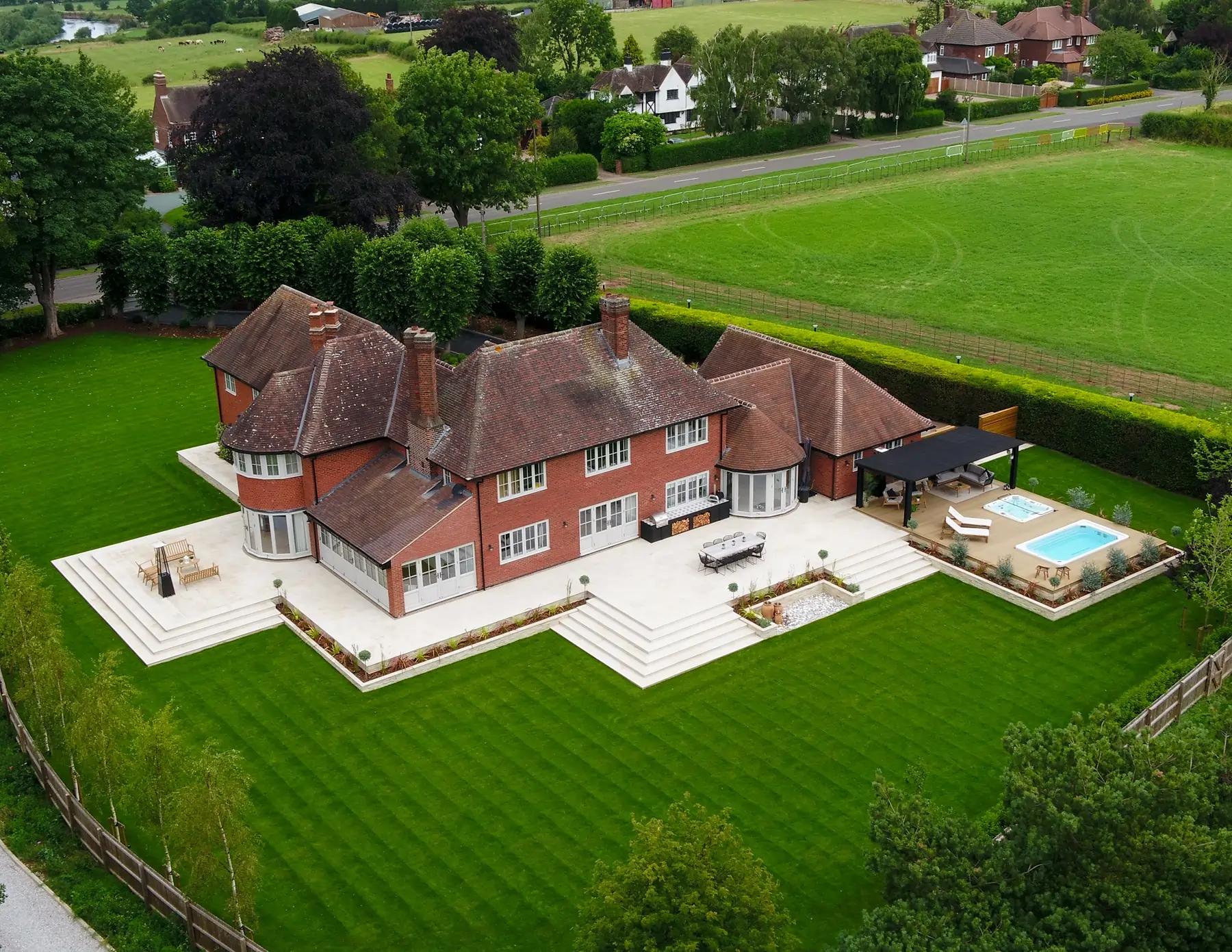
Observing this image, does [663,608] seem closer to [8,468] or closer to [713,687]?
[713,687]

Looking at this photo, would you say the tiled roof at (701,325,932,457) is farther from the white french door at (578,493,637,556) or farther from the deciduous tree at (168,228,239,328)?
the deciduous tree at (168,228,239,328)

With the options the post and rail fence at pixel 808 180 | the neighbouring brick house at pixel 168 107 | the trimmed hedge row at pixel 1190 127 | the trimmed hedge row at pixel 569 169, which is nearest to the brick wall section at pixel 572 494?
the post and rail fence at pixel 808 180

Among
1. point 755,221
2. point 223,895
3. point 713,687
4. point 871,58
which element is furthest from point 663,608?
point 871,58

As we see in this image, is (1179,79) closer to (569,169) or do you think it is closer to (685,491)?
(569,169)

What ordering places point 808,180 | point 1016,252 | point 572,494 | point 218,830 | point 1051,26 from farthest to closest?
1. point 1051,26
2. point 808,180
3. point 1016,252
4. point 572,494
5. point 218,830

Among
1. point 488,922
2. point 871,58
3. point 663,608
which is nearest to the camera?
point 488,922

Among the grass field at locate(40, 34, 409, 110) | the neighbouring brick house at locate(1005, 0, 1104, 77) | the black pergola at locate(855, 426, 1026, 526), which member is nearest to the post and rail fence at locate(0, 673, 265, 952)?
the black pergola at locate(855, 426, 1026, 526)

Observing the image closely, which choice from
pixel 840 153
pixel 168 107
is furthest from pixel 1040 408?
pixel 168 107
